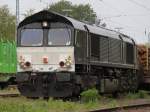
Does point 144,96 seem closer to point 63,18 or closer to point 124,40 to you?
point 124,40

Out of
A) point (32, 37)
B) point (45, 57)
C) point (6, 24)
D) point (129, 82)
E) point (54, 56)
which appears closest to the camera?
point (54, 56)

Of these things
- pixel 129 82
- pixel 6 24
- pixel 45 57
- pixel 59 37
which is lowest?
pixel 129 82

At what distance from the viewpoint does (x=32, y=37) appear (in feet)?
73.0

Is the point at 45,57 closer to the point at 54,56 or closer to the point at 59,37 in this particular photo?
the point at 54,56

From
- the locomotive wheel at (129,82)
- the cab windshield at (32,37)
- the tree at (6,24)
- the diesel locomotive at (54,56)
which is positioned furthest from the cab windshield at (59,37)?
the tree at (6,24)

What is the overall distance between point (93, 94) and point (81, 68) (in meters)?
1.28

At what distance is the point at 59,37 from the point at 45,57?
940 mm

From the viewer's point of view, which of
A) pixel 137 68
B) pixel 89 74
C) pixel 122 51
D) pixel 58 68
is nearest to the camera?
pixel 58 68

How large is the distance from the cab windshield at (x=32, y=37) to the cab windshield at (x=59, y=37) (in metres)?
0.40

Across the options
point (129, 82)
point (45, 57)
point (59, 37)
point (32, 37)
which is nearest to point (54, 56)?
point (45, 57)

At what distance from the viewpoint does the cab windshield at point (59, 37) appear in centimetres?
2153

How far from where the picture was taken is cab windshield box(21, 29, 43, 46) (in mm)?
22031

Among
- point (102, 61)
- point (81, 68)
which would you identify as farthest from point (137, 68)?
point (81, 68)

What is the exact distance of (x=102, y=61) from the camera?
24.6 m
